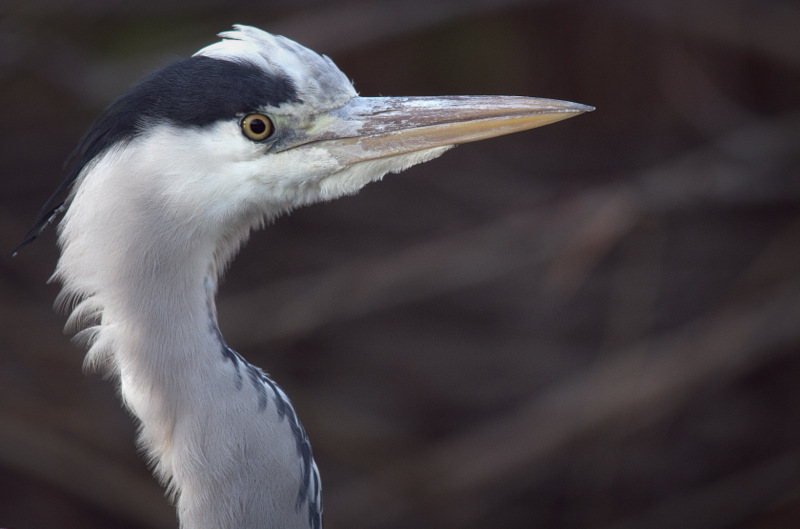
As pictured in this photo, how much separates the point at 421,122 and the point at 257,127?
29cm

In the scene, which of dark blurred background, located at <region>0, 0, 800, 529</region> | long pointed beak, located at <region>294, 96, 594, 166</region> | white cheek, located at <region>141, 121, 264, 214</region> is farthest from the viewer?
dark blurred background, located at <region>0, 0, 800, 529</region>

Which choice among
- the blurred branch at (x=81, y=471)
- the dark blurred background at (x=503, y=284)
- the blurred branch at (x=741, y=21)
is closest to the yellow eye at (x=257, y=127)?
the dark blurred background at (x=503, y=284)

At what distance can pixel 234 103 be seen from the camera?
1.26 meters

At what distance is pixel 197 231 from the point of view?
1278mm

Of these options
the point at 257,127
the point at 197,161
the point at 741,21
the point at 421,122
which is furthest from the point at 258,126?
the point at 741,21

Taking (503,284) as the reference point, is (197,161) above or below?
above

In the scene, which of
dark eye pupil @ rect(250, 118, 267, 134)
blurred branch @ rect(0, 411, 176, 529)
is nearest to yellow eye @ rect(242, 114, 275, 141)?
dark eye pupil @ rect(250, 118, 267, 134)

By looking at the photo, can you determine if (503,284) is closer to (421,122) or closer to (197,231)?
(421,122)

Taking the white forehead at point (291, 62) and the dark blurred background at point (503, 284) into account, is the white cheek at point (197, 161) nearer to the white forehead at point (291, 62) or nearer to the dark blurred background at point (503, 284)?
the white forehead at point (291, 62)

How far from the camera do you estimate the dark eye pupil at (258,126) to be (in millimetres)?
1288

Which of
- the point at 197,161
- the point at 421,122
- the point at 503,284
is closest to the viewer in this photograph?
the point at 197,161

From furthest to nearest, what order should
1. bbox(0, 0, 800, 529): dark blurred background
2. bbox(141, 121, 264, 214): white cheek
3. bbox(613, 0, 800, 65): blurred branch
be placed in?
bbox(613, 0, 800, 65): blurred branch
bbox(0, 0, 800, 529): dark blurred background
bbox(141, 121, 264, 214): white cheek

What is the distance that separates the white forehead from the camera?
4.31ft

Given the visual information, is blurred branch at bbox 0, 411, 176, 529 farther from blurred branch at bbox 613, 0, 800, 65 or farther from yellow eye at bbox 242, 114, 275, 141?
blurred branch at bbox 613, 0, 800, 65
